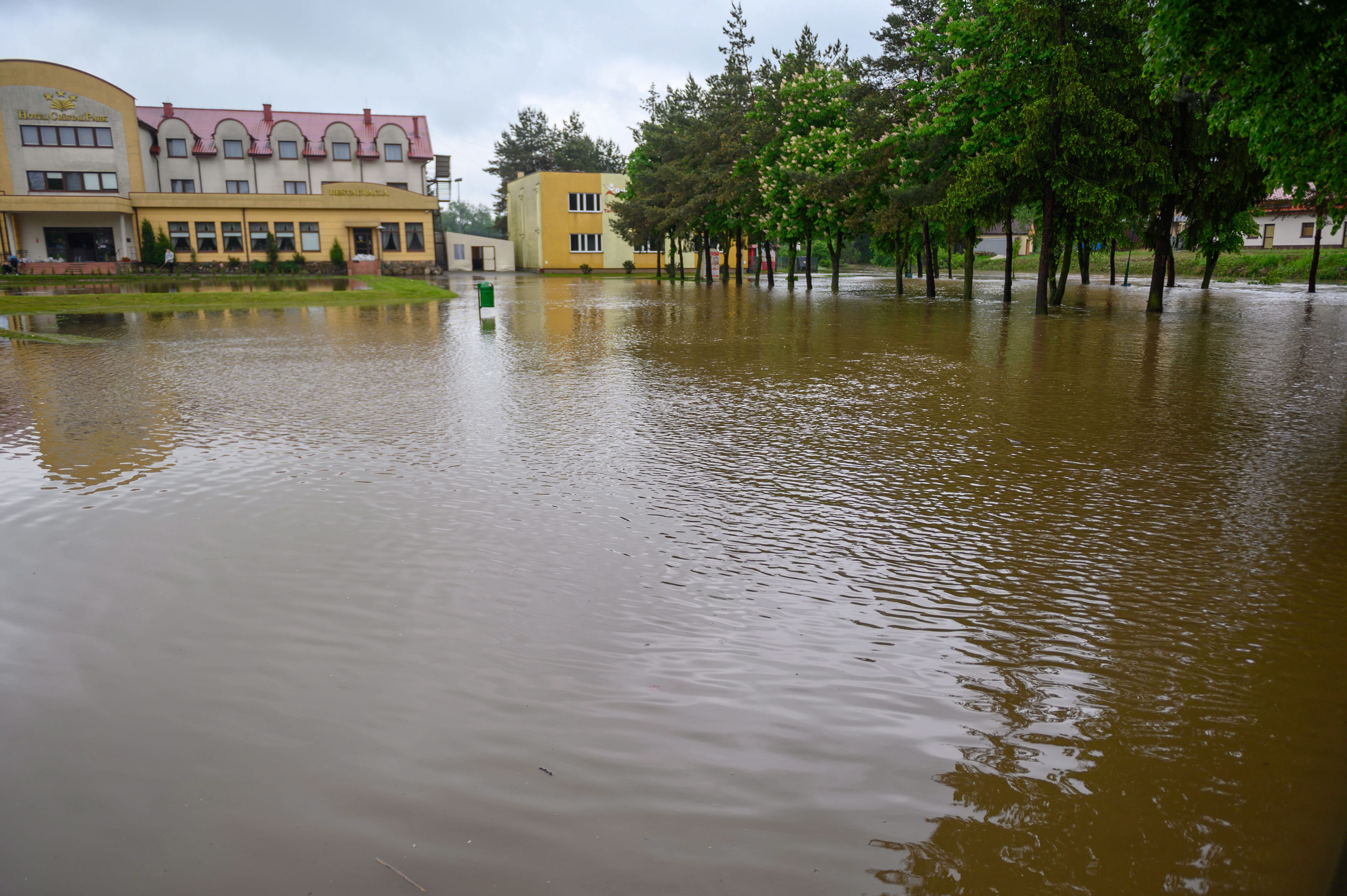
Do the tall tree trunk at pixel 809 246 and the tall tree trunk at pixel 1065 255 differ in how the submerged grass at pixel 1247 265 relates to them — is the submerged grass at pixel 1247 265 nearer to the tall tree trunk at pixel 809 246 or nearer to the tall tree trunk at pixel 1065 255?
the tall tree trunk at pixel 1065 255

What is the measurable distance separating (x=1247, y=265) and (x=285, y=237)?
62.9 meters

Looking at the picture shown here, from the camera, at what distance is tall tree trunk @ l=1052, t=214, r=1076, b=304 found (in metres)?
28.2

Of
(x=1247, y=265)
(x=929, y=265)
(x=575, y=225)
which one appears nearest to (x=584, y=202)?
(x=575, y=225)

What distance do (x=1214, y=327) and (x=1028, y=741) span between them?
21857mm

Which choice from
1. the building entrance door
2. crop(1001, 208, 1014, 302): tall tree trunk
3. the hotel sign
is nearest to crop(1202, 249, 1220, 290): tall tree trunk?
crop(1001, 208, 1014, 302): tall tree trunk

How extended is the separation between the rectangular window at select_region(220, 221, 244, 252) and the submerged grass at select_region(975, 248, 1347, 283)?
174 ft

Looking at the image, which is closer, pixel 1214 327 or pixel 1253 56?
pixel 1253 56

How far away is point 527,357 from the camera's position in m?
15.8

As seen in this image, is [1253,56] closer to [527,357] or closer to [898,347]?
[898,347]

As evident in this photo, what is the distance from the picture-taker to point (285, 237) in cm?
5672

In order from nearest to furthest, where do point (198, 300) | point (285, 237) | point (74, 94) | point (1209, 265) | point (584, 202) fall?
point (198, 300), point (1209, 265), point (74, 94), point (285, 237), point (584, 202)

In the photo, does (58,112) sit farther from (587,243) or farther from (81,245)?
(587,243)

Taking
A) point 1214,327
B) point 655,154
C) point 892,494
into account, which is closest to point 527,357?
point 892,494

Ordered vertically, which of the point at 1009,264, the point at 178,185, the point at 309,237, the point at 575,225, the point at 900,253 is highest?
the point at 178,185
